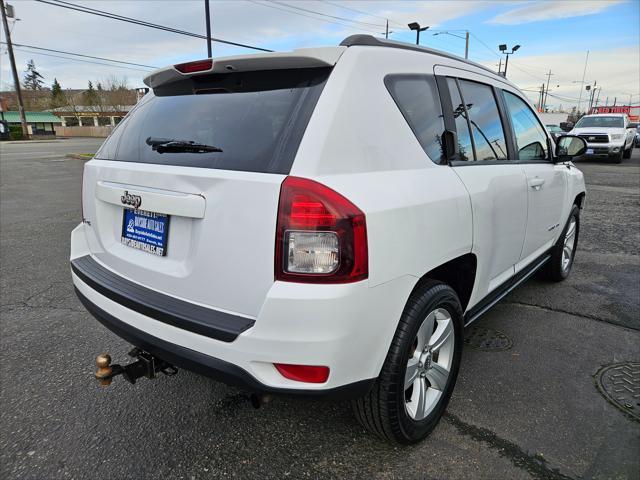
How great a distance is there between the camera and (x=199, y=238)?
5.90ft

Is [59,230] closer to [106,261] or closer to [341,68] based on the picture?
[106,261]

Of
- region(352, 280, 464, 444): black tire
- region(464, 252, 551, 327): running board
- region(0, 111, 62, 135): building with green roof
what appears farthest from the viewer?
region(0, 111, 62, 135): building with green roof

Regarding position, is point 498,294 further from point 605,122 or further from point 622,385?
point 605,122

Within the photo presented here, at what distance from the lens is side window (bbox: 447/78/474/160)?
8.17ft

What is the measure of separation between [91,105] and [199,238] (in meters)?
78.4

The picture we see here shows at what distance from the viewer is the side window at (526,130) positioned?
10.9 ft

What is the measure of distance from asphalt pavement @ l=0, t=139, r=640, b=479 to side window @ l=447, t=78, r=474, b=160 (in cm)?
140

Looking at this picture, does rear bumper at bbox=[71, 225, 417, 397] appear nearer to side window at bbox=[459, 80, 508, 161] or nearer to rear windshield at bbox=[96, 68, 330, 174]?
rear windshield at bbox=[96, 68, 330, 174]

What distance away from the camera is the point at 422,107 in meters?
2.21

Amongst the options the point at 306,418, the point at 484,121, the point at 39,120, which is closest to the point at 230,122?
the point at 306,418

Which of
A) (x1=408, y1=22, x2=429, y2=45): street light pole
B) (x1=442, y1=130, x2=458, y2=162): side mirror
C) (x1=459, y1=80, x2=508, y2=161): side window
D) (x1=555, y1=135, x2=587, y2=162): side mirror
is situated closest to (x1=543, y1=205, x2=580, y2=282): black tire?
(x1=555, y1=135, x2=587, y2=162): side mirror

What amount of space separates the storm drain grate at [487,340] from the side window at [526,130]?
1.34 m

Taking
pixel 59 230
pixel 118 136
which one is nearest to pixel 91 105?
pixel 59 230

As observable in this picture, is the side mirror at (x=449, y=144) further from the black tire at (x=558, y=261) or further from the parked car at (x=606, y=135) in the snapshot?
the parked car at (x=606, y=135)
